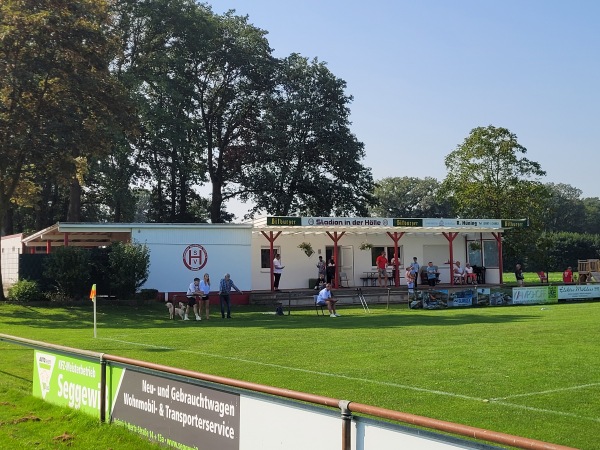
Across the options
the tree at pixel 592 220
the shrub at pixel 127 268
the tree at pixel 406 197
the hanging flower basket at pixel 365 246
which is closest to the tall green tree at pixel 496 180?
the hanging flower basket at pixel 365 246

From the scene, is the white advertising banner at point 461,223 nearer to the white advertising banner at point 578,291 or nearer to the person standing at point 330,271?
the person standing at point 330,271

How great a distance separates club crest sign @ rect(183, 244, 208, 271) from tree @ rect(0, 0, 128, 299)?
584 centimetres

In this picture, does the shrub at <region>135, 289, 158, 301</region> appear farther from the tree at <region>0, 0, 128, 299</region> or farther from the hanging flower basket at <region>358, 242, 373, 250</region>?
the hanging flower basket at <region>358, 242, 373, 250</region>

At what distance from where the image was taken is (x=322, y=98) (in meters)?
57.2

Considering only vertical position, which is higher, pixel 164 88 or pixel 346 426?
pixel 164 88

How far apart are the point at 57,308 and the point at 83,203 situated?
2402 cm

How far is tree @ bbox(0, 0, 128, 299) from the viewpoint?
2931cm

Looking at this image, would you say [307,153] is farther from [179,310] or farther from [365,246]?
[179,310]

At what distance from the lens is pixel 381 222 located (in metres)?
38.5

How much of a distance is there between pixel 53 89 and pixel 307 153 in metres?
27.1

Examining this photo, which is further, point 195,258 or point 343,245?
point 343,245

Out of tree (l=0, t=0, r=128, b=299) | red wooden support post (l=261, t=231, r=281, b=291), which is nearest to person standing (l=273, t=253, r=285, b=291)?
red wooden support post (l=261, t=231, r=281, b=291)

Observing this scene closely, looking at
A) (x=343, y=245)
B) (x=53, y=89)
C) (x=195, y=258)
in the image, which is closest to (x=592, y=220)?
(x=343, y=245)

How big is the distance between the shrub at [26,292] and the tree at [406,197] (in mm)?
81496
